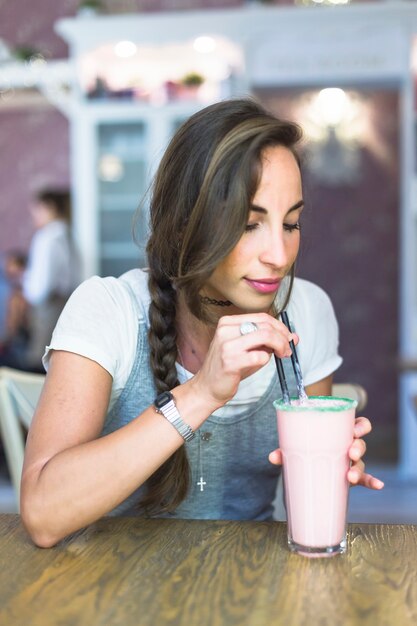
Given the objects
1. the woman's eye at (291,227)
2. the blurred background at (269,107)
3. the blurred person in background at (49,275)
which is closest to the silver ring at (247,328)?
the woman's eye at (291,227)

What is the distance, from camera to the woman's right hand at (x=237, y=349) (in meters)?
1.02

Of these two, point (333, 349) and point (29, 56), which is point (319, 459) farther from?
point (29, 56)

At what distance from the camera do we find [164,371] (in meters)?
1.31

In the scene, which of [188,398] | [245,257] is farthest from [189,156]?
[188,398]

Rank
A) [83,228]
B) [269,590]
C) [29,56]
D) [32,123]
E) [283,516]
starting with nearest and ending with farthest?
[269,590], [283,516], [83,228], [29,56], [32,123]

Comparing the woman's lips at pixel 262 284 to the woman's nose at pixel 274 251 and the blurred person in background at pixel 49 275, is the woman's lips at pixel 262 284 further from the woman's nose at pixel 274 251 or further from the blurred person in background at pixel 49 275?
the blurred person in background at pixel 49 275

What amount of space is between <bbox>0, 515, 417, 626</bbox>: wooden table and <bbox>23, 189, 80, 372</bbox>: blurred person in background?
4155mm

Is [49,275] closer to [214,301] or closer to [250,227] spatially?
[214,301]

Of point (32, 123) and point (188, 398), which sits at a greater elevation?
point (32, 123)

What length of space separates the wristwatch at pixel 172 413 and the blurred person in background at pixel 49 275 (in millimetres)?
4138

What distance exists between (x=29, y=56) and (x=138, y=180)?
1210 mm

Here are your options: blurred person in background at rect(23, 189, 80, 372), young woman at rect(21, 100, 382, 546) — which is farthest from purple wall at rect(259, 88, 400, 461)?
young woman at rect(21, 100, 382, 546)

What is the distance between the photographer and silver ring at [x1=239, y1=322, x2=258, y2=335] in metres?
1.03

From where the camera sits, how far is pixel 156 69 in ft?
18.0
